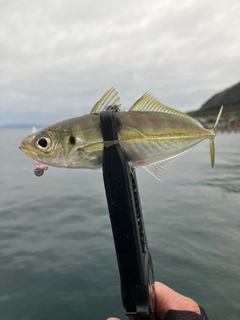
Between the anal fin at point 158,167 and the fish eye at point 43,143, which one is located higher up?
the fish eye at point 43,143

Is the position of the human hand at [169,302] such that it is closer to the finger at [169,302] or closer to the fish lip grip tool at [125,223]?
the finger at [169,302]

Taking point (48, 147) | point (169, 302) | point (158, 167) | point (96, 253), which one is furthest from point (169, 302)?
point (96, 253)

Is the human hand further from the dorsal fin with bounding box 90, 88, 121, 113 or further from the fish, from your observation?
the dorsal fin with bounding box 90, 88, 121, 113

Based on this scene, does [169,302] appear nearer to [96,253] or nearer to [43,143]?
[43,143]

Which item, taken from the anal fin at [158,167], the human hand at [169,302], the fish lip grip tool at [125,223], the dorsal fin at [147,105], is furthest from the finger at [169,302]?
the dorsal fin at [147,105]

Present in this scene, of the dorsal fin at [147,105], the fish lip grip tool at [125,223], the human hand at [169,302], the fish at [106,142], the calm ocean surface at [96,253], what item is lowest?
the calm ocean surface at [96,253]

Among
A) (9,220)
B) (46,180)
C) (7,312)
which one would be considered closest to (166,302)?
(7,312)
